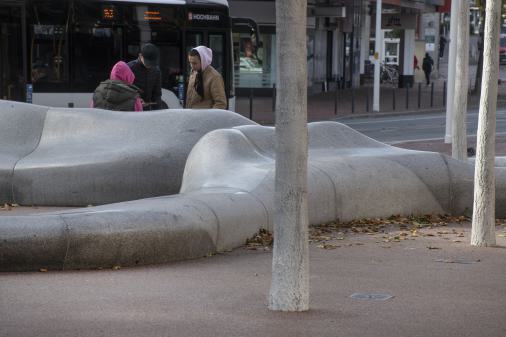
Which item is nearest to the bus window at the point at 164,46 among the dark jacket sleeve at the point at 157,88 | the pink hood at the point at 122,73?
the dark jacket sleeve at the point at 157,88

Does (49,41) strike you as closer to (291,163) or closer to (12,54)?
(12,54)

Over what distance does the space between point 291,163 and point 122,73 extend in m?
6.12

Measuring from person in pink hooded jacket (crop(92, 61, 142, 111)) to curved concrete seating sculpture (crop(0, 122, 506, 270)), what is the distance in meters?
1.34

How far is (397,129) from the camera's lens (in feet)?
95.8

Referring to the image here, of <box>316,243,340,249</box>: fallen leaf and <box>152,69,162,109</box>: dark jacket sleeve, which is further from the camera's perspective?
<box>152,69,162,109</box>: dark jacket sleeve

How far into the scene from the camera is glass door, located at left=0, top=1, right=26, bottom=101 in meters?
22.1

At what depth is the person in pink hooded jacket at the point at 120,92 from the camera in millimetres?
12180

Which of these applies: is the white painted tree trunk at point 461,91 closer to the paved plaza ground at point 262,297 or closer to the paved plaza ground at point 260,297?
the paved plaza ground at point 262,297

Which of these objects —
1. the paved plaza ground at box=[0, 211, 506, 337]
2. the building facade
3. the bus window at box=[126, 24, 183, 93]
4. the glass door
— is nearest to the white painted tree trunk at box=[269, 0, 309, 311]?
the paved plaza ground at box=[0, 211, 506, 337]

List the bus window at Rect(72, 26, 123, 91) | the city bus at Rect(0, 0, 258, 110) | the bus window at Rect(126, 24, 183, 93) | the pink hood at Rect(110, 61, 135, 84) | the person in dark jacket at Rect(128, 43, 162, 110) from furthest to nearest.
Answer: the bus window at Rect(126, 24, 183, 93)
the bus window at Rect(72, 26, 123, 91)
the city bus at Rect(0, 0, 258, 110)
the person in dark jacket at Rect(128, 43, 162, 110)
the pink hood at Rect(110, 61, 135, 84)

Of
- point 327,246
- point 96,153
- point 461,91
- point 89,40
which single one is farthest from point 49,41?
point 327,246

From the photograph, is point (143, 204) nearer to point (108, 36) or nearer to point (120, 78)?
point (120, 78)

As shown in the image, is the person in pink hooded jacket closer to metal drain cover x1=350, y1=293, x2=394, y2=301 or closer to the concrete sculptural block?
the concrete sculptural block

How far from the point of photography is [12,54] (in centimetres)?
2230
